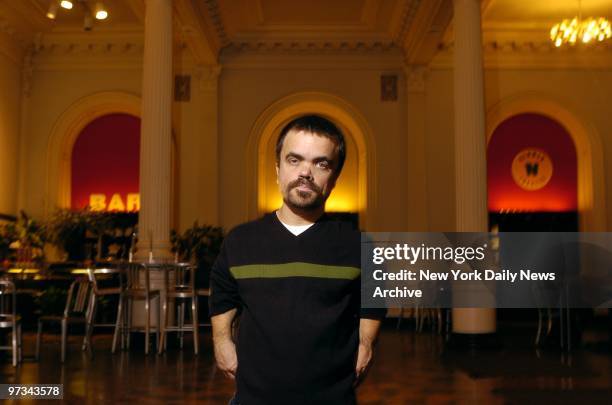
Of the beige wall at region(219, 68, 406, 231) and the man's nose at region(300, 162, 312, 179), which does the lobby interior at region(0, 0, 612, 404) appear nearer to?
the beige wall at region(219, 68, 406, 231)

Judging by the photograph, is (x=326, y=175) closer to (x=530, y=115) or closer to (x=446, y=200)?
(x=446, y=200)

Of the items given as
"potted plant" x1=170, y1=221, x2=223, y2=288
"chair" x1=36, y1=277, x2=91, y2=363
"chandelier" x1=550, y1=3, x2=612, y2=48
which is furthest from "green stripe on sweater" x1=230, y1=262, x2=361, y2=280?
"chandelier" x1=550, y1=3, x2=612, y2=48

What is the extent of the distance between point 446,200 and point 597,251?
2.80 metres

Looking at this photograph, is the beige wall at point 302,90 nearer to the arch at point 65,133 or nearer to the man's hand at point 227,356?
the arch at point 65,133

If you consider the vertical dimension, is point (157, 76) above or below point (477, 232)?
above

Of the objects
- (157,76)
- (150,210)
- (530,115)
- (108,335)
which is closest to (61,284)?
(108,335)

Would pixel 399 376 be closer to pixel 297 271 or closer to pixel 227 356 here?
pixel 227 356

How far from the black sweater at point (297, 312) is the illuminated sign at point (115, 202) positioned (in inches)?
486

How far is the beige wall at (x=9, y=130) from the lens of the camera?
12.2 metres

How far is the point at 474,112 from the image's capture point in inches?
325

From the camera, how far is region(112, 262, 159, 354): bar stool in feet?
24.5

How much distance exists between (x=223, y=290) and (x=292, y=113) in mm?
11826

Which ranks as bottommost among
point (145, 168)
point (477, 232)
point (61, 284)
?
point (61, 284)

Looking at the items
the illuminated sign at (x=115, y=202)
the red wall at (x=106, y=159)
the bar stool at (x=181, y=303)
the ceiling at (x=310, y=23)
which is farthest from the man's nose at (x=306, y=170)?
the red wall at (x=106, y=159)
